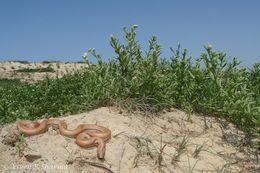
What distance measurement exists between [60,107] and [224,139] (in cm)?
338

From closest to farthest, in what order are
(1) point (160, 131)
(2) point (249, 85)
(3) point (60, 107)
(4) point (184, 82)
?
(1) point (160, 131) < (4) point (184, 82) < (2) point (249, 85) < (3) point (60, 107)

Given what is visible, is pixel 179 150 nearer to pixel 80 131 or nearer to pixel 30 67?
pixel 80 131

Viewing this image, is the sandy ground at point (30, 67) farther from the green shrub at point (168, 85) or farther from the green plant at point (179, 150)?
the green plant at point (179, 150)

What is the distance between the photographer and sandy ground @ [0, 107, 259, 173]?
4934 mm

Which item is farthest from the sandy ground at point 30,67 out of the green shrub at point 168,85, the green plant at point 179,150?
the green plant at point 179,150

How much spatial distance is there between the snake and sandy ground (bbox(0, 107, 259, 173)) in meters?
0.07

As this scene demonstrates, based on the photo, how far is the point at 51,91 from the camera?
941cm

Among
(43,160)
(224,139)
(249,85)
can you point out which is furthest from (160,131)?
(249,85)

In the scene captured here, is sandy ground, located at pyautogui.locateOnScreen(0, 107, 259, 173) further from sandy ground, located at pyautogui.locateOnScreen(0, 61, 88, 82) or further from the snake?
sandy ground, located at pyautogui.locateOnScreen(0, 61, 88, 82)

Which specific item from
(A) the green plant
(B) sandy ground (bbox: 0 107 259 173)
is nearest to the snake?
(B) sandy ground (bbox: 0 107 259 173)

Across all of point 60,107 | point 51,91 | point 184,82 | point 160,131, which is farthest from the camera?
point 51,91

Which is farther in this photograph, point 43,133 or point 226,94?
point 226,94

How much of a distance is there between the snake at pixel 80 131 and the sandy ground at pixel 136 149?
0.07m

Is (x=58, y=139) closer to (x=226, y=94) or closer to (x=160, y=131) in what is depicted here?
(x=160, y=131)
